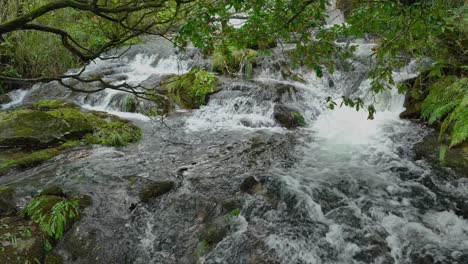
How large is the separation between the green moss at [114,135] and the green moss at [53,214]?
A: 2.87 meters

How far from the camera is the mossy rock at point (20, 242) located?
11.0ft

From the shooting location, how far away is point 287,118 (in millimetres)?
8609

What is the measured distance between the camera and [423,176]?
212 inches

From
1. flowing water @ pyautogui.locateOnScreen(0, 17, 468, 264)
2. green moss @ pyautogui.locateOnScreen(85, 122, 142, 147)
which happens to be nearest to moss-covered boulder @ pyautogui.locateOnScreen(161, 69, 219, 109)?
flowing water @ pyautogui.locateOnScreen(0, 17, 468, 264)

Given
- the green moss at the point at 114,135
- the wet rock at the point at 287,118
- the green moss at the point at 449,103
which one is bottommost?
the green moss at the point at 114,135

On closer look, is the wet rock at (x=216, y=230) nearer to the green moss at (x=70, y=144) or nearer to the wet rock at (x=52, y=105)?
the green moss at (x=70, y=144)

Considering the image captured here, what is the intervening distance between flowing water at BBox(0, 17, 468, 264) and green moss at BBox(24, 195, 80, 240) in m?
0.12

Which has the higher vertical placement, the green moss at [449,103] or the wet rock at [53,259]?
the green moss at [449,103]

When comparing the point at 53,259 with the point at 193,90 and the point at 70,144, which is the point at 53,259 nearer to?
the point at 70,144

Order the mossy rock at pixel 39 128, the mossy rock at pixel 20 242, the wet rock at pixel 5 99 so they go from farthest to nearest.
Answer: the wet rock at pixel 5 99
the mossy rock at pixel 39 128
the mossy rock at pixel 20 242

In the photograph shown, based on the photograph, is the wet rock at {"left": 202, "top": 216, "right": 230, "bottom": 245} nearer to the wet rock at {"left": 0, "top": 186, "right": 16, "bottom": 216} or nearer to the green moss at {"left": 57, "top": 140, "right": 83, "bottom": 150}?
the wet rock at {"left": 0, "top": 186, "right": 16, "bottom": 216}

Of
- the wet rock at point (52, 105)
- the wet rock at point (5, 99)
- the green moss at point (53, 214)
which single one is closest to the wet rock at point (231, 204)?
the green moss at point (53, 214)

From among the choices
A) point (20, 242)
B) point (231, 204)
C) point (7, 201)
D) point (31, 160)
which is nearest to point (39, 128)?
point (31, 160)

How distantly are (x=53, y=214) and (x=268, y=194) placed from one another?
2.79 m
